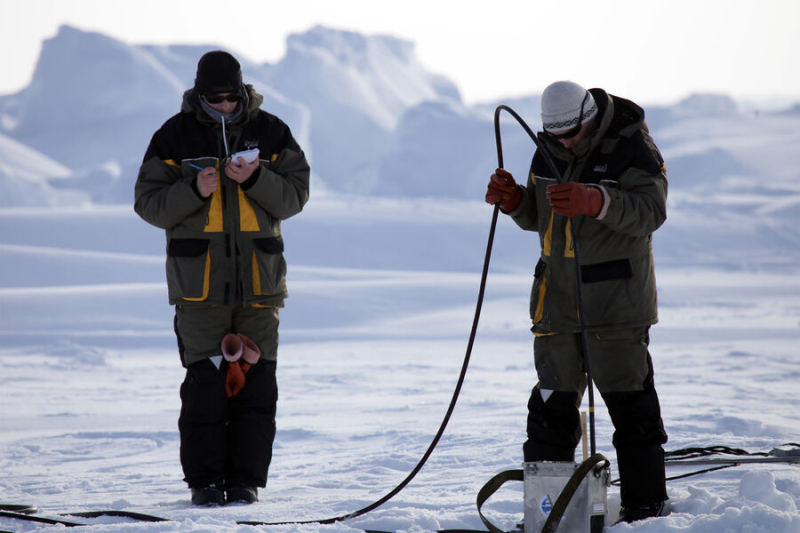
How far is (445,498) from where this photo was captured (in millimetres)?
3172

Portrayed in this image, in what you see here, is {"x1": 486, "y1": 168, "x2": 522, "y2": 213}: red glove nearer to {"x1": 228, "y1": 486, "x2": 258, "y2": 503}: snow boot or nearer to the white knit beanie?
the white knit beanie

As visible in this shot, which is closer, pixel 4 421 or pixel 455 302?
pixel 4 421

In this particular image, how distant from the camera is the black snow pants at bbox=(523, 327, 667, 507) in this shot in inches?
105

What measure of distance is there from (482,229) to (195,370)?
15.4 metres

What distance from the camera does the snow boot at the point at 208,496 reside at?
3119 millimetres

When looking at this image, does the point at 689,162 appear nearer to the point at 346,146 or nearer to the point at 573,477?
the point at 346,146

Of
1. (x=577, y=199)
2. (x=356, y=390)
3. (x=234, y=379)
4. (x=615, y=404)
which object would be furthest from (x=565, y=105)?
(x=356, y=390)

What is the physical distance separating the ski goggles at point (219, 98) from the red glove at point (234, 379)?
3.01 feet

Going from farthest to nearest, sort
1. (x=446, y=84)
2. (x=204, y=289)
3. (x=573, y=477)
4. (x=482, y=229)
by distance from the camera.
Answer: (x=446, y=84), (x=482, y=229), (x=204, y=289), (x=573, y=477)

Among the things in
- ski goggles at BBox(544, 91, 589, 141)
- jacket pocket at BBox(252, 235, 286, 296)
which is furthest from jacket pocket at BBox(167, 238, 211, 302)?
ski goggles at BBox(544, 91, 589, 141)

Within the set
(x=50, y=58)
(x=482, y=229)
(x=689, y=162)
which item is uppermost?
(x=50, y=58)

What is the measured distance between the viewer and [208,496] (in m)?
3.13

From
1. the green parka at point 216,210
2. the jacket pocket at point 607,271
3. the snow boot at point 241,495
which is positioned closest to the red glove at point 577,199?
the jacket pocket at point 607,271

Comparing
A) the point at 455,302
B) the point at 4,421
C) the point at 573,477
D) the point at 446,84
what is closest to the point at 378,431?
the point at 4,421
